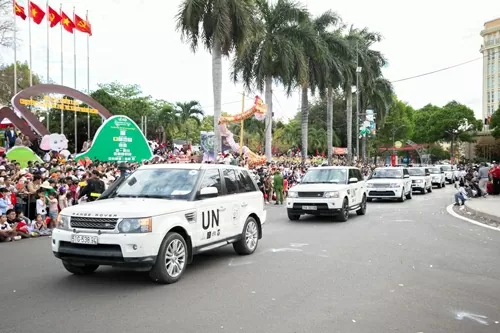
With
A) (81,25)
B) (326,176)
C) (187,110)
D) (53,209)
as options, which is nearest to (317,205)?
(326,176)

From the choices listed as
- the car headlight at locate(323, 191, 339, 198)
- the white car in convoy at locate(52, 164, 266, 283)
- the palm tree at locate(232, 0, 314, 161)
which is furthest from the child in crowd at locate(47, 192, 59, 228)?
the palm tree at locate(232, 0, 314, 161)

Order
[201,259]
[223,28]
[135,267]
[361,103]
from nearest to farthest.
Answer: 1. [135,267]
2. [201,259]
3. [223,28]
4. [361,103]

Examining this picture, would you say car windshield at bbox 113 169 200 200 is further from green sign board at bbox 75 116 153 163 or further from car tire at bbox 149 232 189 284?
green sign board at bbox 75 116 153 163

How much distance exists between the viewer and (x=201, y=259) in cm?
869

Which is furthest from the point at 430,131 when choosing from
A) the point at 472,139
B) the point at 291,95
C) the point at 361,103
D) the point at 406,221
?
the point at 406,221

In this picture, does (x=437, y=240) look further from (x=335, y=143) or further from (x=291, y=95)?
(x=335, y=143)

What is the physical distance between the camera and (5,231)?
10.9 m

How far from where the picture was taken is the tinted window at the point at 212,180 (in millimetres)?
7868

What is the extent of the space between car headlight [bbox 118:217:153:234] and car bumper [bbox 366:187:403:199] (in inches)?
687

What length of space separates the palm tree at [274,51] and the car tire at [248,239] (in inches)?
855

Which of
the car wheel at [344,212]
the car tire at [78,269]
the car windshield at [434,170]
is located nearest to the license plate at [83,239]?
the car tire at [78,269]

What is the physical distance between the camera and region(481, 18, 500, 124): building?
112 metres

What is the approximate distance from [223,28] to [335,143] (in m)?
47.2

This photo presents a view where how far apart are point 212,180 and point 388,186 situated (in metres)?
15.6
